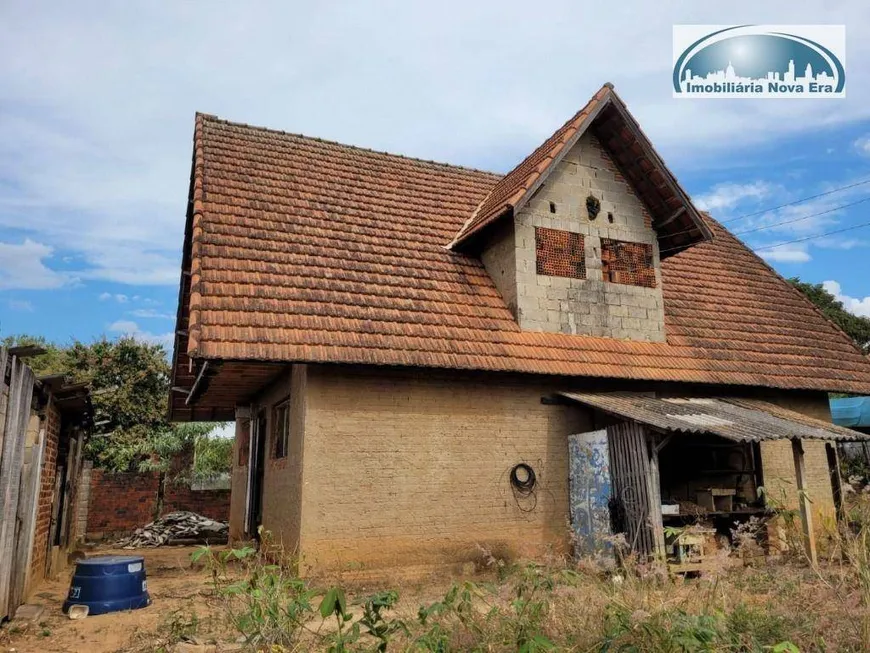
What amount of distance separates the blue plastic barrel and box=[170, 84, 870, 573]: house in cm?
195

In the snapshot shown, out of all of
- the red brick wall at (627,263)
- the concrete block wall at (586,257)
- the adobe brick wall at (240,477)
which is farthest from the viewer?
the adobe brick wall at (240,477)

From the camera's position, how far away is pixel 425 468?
9.53 m

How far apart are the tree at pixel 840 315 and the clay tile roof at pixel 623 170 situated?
2939 centimetres

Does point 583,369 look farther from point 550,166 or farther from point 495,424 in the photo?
point 550,166

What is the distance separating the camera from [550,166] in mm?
11266

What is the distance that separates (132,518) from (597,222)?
14.7 metres

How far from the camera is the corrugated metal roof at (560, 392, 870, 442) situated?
8.95m

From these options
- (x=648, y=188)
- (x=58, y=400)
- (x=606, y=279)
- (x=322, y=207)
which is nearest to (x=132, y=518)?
(x=58, y=400)

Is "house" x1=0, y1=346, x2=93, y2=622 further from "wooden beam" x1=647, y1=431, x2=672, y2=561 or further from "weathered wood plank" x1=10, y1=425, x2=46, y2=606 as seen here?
"wooden beam" x1=647, y1=431, x2=672, y2=561

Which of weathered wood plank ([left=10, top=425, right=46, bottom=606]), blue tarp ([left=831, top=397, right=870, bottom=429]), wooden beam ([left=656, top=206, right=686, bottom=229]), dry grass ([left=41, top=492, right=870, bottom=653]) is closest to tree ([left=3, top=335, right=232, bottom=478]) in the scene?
weathered wood plank ([left=10, top=425, right=46, bottom=606])

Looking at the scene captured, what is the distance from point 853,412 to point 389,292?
20.2m

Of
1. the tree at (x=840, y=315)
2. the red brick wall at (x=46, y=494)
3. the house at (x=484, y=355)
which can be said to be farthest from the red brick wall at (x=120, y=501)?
the tree at (x=840, y=315)

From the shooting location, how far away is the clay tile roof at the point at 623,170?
37.3 feet

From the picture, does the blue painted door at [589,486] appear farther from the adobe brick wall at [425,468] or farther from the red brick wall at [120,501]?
the red brick wall at [120,501]
